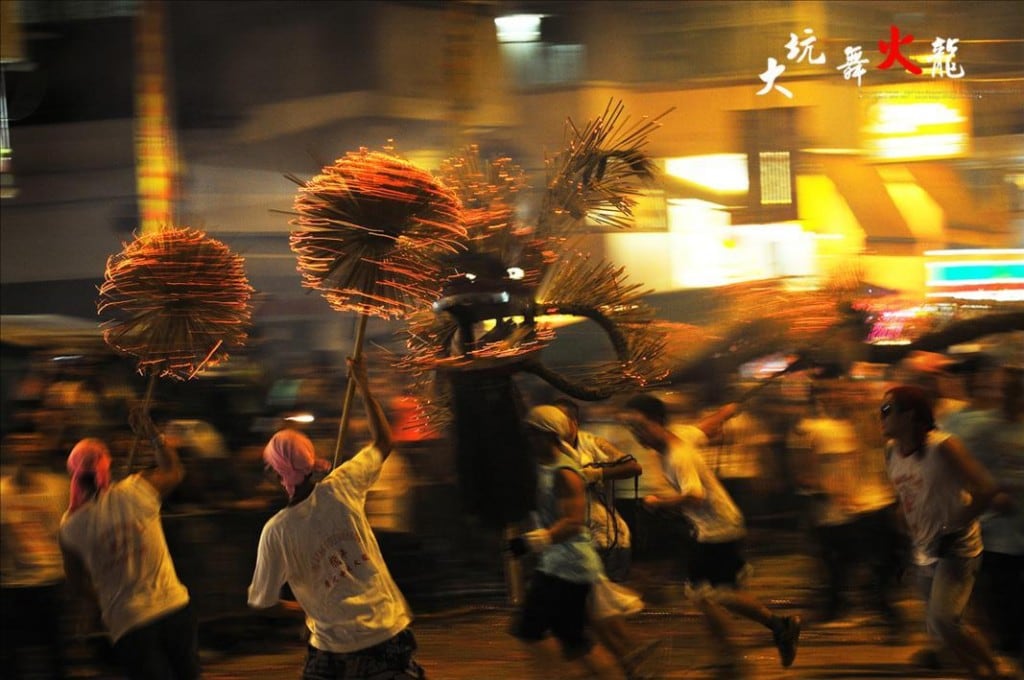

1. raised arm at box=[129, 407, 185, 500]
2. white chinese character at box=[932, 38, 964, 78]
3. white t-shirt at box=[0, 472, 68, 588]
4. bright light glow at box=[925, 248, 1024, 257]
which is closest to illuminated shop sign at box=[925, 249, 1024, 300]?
bright light glow at box=[925, 248, 1024, 257]

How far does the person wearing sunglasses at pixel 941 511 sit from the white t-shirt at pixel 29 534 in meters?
3.91

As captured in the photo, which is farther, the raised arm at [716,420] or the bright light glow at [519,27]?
the bright light glow at [519,27]

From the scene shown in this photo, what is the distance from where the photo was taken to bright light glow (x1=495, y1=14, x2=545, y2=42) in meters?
7.36

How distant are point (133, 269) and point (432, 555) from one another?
2389 mm

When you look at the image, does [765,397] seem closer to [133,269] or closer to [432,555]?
[432,555]

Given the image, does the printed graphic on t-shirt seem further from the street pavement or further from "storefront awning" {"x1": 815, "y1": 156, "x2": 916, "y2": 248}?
"storefront awning" {"x1": 815, "y1": 156, "x2": 916, "y2": 248}

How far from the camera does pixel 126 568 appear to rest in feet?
17.7

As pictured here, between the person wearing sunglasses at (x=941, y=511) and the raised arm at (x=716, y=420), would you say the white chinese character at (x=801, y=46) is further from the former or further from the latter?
the person wearing sunglasses at (x=941, y=511)

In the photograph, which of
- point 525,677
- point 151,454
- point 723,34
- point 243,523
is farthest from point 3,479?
point 723,34

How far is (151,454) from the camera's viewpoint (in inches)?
281

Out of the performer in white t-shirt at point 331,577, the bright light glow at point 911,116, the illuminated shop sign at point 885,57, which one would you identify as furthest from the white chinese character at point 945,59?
the performer in white t-shirt at point 331,577

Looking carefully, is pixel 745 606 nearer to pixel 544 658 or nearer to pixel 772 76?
pixel 544 658

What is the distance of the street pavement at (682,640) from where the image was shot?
677cm

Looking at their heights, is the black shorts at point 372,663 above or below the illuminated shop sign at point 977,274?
below
